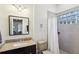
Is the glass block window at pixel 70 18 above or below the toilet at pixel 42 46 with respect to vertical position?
above

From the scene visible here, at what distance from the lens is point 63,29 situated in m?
1.30

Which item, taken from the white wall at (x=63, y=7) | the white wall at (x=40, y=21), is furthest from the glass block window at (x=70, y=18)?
the white wall at (x=40, y=21)

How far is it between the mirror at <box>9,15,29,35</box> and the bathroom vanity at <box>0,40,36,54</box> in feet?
0.50

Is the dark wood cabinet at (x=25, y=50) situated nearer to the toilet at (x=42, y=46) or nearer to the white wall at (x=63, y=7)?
the toilet at (x=42, y=46)

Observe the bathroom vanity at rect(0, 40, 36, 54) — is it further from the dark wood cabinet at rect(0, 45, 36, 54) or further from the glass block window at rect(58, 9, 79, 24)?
the glass block window at rect(58, 9, 79, 24)

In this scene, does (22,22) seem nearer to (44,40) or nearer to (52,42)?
(44,40)

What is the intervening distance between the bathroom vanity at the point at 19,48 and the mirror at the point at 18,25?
151mm

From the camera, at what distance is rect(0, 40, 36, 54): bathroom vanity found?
116 cm

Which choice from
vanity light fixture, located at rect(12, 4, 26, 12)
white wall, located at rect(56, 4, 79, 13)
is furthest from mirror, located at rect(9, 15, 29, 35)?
white wall, located at rect(56, 4, 79, 13)

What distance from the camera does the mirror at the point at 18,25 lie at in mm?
1188

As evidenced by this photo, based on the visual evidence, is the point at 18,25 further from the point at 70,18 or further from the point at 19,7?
the point at 70,18

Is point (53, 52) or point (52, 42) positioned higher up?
point (52, 42)
